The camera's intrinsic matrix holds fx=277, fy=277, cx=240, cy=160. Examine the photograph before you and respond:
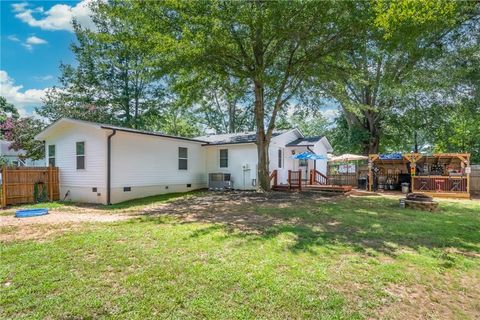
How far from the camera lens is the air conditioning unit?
605 inches

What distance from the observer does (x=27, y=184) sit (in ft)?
37.5

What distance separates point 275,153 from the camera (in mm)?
16297

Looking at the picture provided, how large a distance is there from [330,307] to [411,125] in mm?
22095

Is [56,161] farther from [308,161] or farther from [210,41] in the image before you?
[308,161]

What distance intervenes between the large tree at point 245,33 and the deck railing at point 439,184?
26.4 ft

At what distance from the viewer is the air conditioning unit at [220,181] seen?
15.4 metres

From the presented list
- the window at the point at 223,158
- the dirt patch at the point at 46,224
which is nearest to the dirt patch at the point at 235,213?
the dirt patch at the point at 46,224

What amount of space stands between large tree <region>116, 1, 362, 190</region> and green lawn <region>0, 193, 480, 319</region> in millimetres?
6930

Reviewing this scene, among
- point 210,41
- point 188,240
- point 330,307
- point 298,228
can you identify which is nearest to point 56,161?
point 210,41

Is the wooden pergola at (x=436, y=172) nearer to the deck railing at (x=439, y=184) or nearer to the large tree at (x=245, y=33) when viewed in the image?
the deck railing at (x=439, y=184)

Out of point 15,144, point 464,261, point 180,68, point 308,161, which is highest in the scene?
point 180,68

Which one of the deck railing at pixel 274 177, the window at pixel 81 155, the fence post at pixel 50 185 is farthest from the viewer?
the deck railing at pixel 274 177

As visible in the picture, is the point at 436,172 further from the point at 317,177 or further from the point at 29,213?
the point at 29,213

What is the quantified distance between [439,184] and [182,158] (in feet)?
43.7
